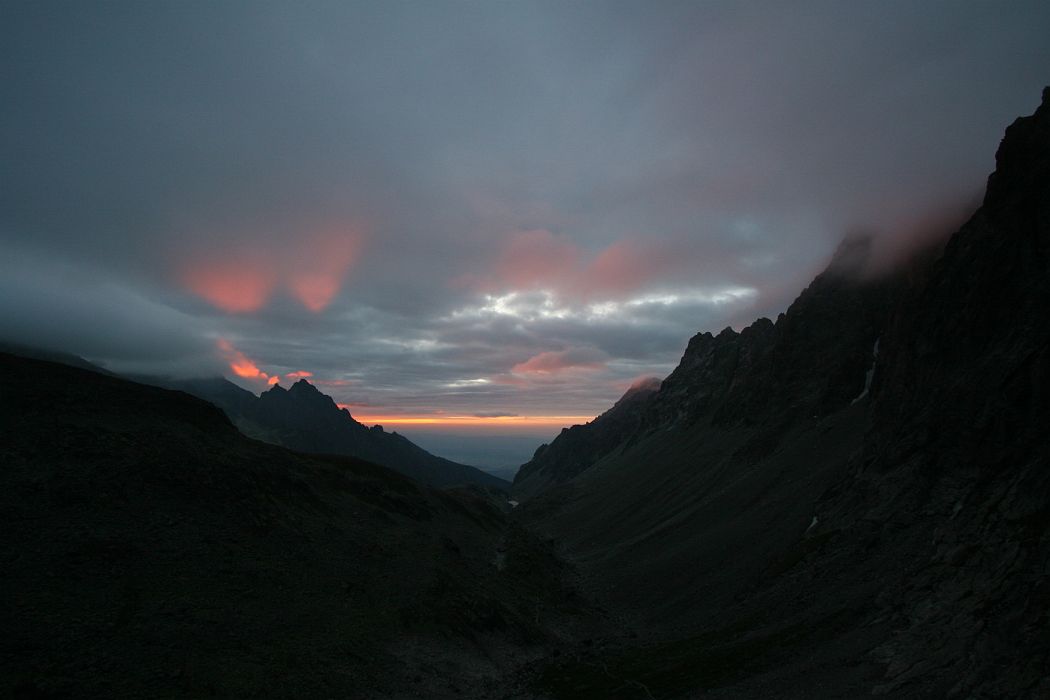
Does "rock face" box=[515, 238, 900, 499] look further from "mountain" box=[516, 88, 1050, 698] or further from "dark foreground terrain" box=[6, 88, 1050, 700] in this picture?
"dark foreground terrain" box=[6, 88, 1050, 700]

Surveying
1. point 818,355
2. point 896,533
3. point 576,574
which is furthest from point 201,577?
point 818,355

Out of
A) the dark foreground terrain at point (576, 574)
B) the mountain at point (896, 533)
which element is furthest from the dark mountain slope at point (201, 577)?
the mountain at point (896, 533)

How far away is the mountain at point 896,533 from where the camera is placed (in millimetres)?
29781

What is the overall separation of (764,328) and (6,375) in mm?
193391

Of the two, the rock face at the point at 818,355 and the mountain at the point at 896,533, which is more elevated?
the rock face at the point at 818,355

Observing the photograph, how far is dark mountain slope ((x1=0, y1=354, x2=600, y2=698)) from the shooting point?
2852cm

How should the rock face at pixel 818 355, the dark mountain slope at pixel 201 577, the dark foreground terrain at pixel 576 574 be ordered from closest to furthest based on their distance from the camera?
the dark mountain slope at pixel 201 577 → the dark foreground terrain at pixel 576 574 → the rock face at pixel 818 355

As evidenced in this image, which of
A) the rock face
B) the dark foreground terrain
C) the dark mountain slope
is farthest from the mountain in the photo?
the dark mountain slope

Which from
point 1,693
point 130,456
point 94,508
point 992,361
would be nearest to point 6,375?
point 130,456

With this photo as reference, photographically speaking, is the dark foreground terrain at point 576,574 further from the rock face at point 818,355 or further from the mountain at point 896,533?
the rock face at point 818,355

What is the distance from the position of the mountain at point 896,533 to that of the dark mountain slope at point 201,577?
1205 centimetres

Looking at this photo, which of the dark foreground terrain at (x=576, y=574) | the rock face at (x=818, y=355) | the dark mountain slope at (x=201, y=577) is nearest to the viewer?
the dark mountain slope at (x=201, y=577)

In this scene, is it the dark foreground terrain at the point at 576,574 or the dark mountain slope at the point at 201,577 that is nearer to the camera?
the dark mountain slope at the point at 201,577

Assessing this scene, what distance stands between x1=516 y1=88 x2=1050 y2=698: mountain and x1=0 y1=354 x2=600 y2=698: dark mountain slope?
1205 centimetres
